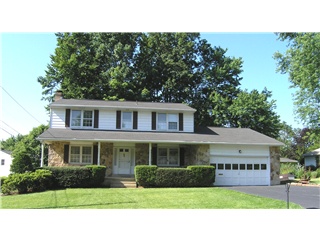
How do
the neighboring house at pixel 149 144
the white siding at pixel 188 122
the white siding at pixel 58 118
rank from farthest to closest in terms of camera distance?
the white siding at pixel 188 122, the white siding at pixel 58 118, the neighboring house at pixel 149 144

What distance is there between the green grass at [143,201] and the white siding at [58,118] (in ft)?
24.0

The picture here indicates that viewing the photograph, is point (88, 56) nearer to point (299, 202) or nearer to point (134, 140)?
point (134, 140)

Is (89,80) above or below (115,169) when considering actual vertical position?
above

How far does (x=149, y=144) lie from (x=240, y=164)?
6280mm

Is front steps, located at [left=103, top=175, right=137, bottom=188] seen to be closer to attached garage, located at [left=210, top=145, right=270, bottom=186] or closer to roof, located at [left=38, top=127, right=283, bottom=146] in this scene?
roof, located at [left=38, top=127, right=283, bottom=146]

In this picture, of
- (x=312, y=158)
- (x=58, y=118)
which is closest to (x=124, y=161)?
(x=58, y=118)

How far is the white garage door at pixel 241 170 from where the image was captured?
20.4m

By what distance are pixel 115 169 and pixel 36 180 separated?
5.77 meters

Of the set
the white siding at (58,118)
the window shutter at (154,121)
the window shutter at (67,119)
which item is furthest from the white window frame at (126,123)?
the white siding at (58,118)

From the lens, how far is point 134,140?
19078 millimetres

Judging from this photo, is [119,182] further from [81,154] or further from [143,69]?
→ [143,69]

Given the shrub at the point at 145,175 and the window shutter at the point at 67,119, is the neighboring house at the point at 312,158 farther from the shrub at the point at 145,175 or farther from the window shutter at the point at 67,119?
the window shutter at the point at 67,119

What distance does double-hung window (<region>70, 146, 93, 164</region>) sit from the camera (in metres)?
20.3
